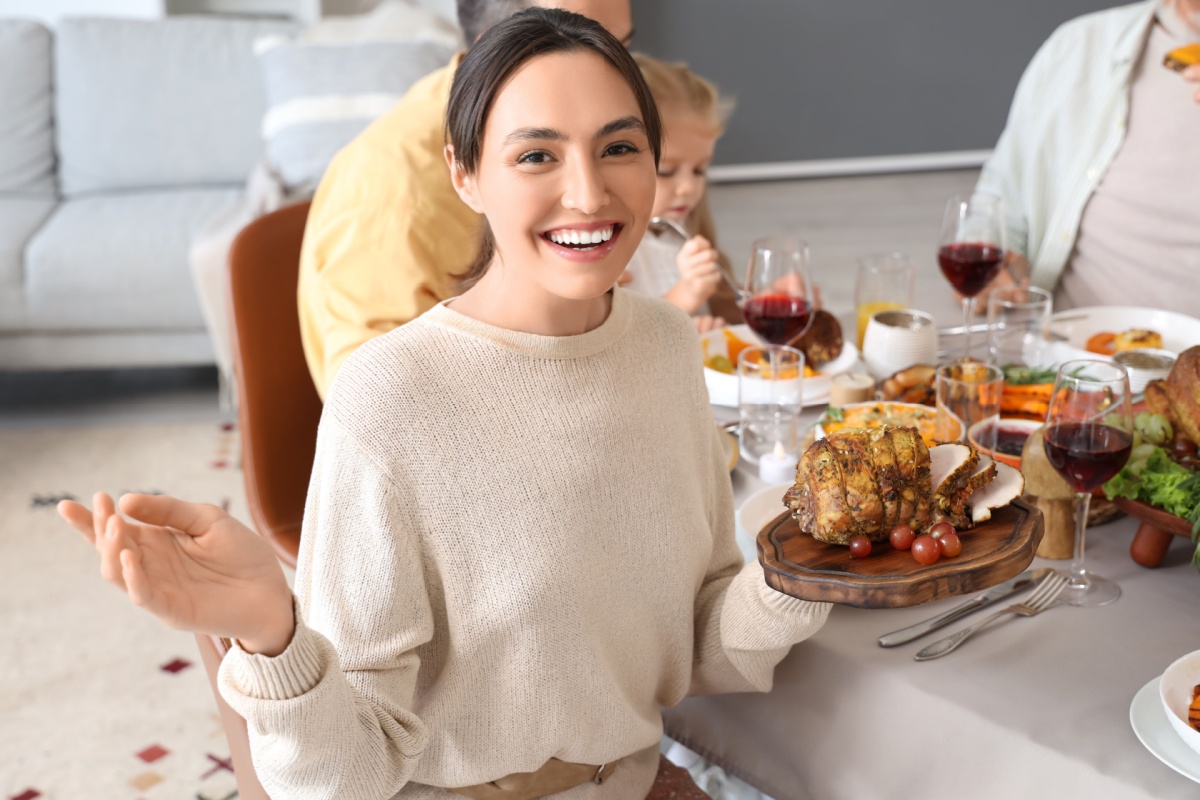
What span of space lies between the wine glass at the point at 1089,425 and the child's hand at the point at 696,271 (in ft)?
2.57

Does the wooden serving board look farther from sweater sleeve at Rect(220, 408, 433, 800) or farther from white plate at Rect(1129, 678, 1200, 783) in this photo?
sweater sleeve at Rect(220, 408, 433, 800)

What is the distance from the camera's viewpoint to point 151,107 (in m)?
4.08

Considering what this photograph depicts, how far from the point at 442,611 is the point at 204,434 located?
109 inches

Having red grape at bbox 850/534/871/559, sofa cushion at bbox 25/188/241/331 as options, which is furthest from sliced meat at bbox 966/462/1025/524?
sofa cushion at bbox 25/188/241/331

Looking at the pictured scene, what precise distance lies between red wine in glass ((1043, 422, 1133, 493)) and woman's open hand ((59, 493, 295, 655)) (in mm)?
682

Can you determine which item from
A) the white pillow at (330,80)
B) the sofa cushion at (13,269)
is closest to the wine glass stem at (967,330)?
the white pillow at (330,80)

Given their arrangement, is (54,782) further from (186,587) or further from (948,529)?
(948,529)

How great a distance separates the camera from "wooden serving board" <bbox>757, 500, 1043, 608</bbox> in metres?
0.86

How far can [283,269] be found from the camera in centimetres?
174

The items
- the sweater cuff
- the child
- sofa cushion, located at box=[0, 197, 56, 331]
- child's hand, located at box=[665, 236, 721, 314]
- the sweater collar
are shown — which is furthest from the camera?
sofa cushion, located at box=[0, 197, 56, 331]

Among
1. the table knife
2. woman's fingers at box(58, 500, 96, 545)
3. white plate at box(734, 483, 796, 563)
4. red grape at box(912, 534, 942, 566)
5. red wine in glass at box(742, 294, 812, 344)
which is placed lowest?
white plate at box(734, 483, 796, 563)

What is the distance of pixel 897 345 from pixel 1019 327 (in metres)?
0.24

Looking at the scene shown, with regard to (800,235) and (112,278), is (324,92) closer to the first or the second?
(112,278)

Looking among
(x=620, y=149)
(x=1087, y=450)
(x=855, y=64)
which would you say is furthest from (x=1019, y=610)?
(x=855, y=64)
